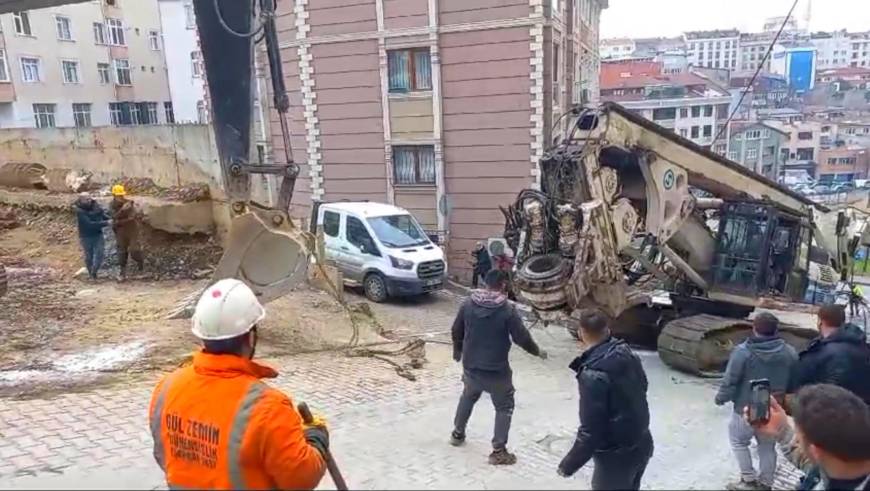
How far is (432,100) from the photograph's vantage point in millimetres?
19766

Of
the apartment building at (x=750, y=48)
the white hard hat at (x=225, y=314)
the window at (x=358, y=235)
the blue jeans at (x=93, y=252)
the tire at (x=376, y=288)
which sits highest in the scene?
the apartment building at (x=750, y=48)

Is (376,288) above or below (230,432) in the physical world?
below

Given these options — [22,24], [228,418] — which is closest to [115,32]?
[22,24]

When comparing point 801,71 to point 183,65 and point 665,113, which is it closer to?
point 665,113

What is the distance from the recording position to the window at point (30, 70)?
36.4 metres

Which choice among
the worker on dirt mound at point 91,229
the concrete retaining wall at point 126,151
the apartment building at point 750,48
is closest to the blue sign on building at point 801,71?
the apartment building at point 750,48

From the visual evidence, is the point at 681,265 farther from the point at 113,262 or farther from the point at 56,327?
the point at 113,262

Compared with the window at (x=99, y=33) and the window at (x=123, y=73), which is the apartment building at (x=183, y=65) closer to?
the window at (x=99, y=33)

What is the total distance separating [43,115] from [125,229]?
32.5 m

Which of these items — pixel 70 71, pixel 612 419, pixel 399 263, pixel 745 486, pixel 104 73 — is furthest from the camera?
pixel 104 73

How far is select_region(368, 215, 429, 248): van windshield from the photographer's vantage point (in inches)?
578

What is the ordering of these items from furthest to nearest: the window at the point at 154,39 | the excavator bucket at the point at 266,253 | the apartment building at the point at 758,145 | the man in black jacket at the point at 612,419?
the apartment building at the point at 758,145, the window at the point at 154,39, the excavator bucket at the point at 266,253, the man in black jacket at the point at 612,419

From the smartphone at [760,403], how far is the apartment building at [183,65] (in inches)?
1386

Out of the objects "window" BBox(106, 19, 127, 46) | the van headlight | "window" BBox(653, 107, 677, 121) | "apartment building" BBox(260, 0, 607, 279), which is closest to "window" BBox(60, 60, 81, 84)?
"window" BBox(106, 19, 127, 46)
